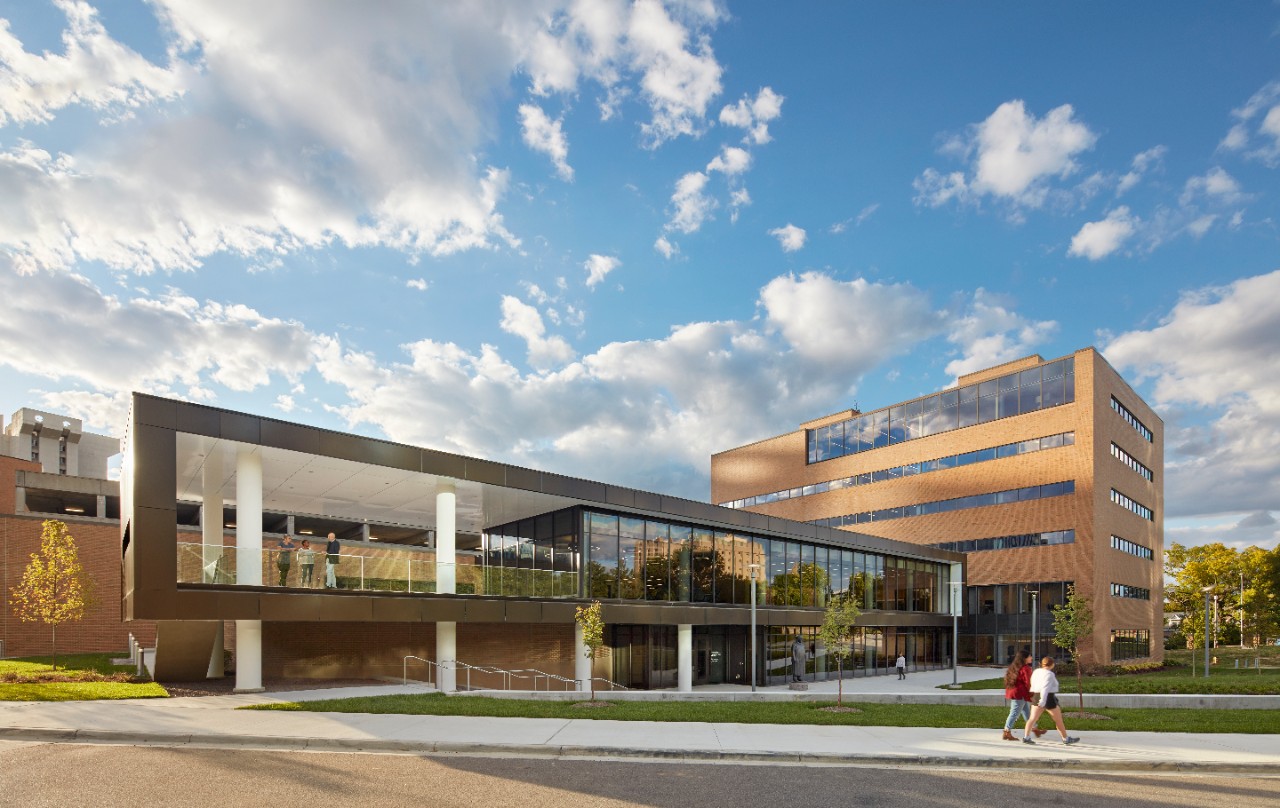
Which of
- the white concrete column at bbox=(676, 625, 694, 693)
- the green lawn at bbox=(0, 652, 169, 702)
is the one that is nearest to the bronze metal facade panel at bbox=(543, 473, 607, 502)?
the white concrete column at bbox=(676, 625, 694, 693)

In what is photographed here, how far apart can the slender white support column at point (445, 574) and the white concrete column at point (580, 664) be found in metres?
4.42

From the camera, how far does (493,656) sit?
90.6ft

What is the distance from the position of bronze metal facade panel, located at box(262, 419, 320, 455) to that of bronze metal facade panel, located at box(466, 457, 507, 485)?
449 cm

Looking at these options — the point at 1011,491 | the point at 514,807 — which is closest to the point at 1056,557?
the point at 1011,491

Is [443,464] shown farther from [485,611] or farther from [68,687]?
[68,687]

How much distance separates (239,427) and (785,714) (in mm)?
14255

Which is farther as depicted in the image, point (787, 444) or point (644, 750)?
point (787, 444)

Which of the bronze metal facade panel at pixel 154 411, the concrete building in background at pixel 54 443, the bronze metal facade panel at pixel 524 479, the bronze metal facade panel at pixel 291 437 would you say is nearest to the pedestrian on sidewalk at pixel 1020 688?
the bronze metal facade panel at pixel 524 479

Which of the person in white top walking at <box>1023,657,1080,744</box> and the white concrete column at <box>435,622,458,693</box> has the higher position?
the person in white top walking at <box>1023,657,1080,744</box>

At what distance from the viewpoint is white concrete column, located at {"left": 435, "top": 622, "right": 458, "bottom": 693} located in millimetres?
23259

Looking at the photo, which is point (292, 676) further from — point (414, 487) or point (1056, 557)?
point (1056, 557)

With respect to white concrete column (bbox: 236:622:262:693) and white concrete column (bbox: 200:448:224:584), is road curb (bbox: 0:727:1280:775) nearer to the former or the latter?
white concrete column (bbox: 236:622:262:693)

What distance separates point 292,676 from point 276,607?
24.2 feet

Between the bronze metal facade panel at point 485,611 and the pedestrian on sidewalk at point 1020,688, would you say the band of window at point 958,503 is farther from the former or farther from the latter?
the pedestrian on sidewalk at point 1020,688
